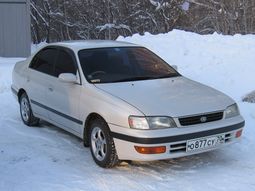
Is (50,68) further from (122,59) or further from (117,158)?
(117,158)

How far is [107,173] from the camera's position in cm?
556

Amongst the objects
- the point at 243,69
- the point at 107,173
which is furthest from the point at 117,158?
the point at 243,69

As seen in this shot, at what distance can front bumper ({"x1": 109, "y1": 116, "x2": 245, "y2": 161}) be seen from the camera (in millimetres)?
5273

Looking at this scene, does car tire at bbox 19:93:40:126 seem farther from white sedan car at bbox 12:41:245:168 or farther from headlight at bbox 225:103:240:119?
headlight at bbox 225:103:240:119

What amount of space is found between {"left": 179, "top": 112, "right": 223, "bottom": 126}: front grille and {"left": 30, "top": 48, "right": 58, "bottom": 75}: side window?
2.43m

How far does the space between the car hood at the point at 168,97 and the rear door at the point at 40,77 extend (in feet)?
4.27

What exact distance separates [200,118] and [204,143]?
28 centimetres

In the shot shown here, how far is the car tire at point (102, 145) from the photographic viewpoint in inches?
220

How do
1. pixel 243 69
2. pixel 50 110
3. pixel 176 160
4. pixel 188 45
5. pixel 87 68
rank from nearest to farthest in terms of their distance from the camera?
pixel 176 160 → pixel 87 68 → pixel 50 110 → pixel 243 69 → pixel 188 45

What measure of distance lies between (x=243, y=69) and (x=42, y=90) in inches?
181

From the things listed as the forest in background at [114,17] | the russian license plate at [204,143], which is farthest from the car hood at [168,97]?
the forest in background at [114,17]

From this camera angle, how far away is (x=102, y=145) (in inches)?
227

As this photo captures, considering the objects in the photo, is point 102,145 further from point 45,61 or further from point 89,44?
point 45,61

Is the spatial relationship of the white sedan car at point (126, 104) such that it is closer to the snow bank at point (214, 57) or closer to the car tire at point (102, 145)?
the car tire at point (102, 145)
